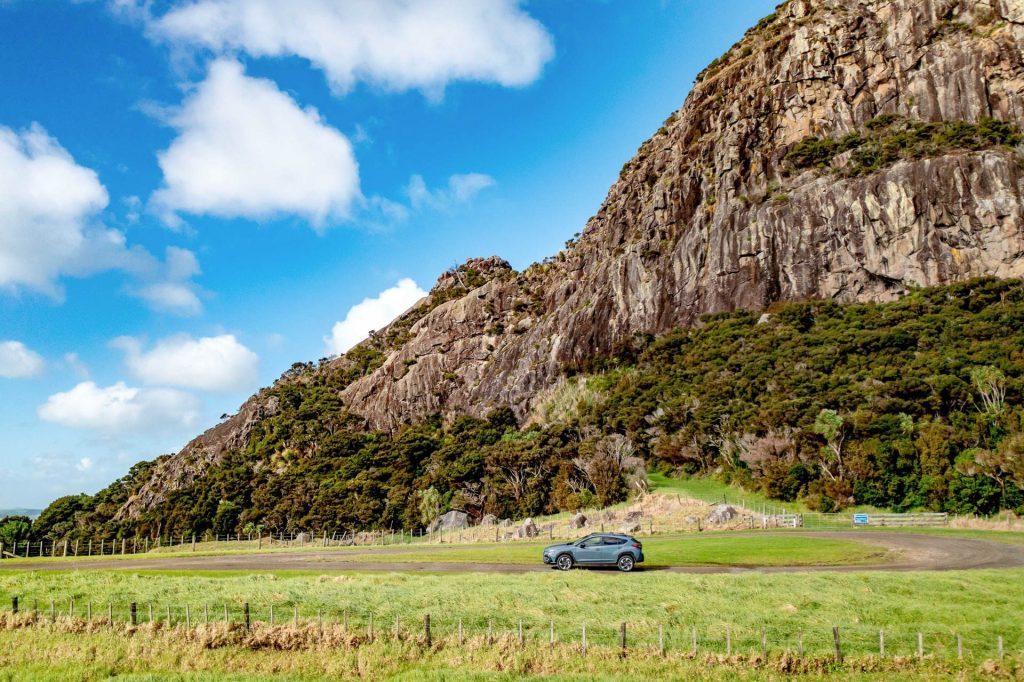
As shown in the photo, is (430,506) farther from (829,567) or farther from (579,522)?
(829,567)

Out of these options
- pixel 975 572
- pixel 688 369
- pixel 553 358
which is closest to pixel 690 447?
pixel 688 369

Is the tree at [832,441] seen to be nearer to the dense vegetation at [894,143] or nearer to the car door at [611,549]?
the car door at [611,549]

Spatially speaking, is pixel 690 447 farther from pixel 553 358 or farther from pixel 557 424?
pixel 553 358

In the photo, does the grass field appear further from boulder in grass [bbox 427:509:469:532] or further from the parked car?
boulder in grass [bbox 427:509:469:532]

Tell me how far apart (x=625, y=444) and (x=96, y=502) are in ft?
433

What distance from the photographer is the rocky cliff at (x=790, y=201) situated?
102 meters

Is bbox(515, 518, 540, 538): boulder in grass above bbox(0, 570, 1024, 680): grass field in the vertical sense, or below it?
below

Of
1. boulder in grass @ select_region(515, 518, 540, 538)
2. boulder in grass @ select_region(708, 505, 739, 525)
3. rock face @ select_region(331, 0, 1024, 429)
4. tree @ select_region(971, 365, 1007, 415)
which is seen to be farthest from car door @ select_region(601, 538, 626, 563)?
rock face @ select_region(331, 0, 1024, 429)

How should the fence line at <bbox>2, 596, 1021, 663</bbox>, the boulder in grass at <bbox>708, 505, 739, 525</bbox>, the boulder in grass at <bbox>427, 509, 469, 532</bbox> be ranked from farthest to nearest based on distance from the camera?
the boulder in grass at <bbox>427, 509, 469, 532</bbox>
the boulder in grass at <bbox>708, 505, 739, 525</bbox>
the fence line at <bbox>2, 596, 1021, 663</bbox>

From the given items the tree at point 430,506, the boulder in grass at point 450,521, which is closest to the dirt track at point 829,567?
the boulder in grass at point 450,521

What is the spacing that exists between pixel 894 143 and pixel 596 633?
371ft

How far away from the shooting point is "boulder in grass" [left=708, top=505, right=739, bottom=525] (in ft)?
211

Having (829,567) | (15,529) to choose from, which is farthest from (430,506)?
(15,529)

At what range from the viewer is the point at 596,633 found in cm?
2447
